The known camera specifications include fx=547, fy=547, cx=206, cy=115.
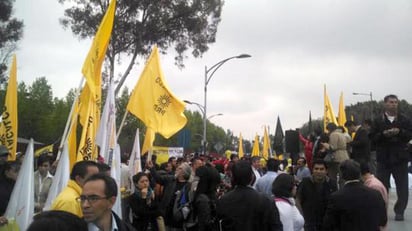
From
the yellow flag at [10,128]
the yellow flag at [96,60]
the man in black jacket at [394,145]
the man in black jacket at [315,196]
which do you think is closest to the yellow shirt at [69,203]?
the yellow flag at [96,60]

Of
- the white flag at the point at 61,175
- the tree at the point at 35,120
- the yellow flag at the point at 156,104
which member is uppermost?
the tree at the point at 35,120

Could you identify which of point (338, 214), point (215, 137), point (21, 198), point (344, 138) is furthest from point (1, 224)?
point (215, 137)

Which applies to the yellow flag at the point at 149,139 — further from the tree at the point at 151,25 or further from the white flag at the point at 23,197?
the tree at the point at 151,25

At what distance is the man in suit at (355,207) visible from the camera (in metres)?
5.33

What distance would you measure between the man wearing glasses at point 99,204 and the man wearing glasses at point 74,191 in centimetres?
40

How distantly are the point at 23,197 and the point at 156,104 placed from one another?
4269 millimetres

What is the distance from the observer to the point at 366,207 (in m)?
5.33

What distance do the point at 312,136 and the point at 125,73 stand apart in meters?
14.5

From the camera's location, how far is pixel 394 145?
854 centimetres

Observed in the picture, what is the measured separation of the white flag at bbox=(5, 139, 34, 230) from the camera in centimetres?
552

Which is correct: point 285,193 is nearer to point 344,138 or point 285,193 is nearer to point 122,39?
point 344,138

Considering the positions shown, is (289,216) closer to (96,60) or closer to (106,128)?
(106,128)

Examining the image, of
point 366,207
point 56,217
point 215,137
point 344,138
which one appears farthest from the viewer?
point 215,137

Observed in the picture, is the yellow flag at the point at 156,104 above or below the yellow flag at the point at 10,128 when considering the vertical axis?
above
